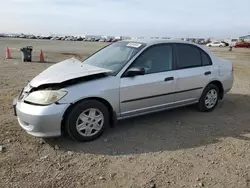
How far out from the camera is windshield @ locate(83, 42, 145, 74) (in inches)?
179

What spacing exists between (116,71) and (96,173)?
171cm

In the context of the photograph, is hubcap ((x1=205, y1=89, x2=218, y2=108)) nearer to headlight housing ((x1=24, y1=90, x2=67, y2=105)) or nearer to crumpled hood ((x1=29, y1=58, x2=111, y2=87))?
crumpled hood ((x1=29, y1=58, x2=111, y2=87))

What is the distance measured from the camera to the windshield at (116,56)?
456 cm

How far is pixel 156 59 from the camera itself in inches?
191

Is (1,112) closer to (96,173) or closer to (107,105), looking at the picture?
(107,105)

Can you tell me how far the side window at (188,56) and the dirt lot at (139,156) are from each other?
1.06 meters

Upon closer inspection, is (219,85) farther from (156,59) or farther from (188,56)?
(156,59)

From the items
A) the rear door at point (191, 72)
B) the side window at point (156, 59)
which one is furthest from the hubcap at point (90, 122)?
the rear door at point (191, 72)

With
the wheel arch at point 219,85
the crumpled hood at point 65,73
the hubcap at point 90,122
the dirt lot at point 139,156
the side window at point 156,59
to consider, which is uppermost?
the side window at point 156,59

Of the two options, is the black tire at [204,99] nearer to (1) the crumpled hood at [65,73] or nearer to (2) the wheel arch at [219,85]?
(2) the wheel arch at [219,85]

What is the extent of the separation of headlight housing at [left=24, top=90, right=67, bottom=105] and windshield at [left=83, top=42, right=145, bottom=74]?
985 millimetres

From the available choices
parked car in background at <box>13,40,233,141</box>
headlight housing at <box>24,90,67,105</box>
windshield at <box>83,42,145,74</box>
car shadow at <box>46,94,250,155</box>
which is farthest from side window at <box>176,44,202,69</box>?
headlight housing at <box>24,90,67,105</box>

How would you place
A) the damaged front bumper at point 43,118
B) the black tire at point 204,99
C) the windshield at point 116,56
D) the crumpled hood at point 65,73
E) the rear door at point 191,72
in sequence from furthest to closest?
1. the black tire at point 204,99
2. the rear door at point 191,72
3. the windshield at point 116,56
4. the crumpled hood at point 65,73
5. the damaged front bumper at point 43,118

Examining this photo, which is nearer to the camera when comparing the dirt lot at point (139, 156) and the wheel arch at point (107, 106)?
the dirt lot at point (139, 156)
